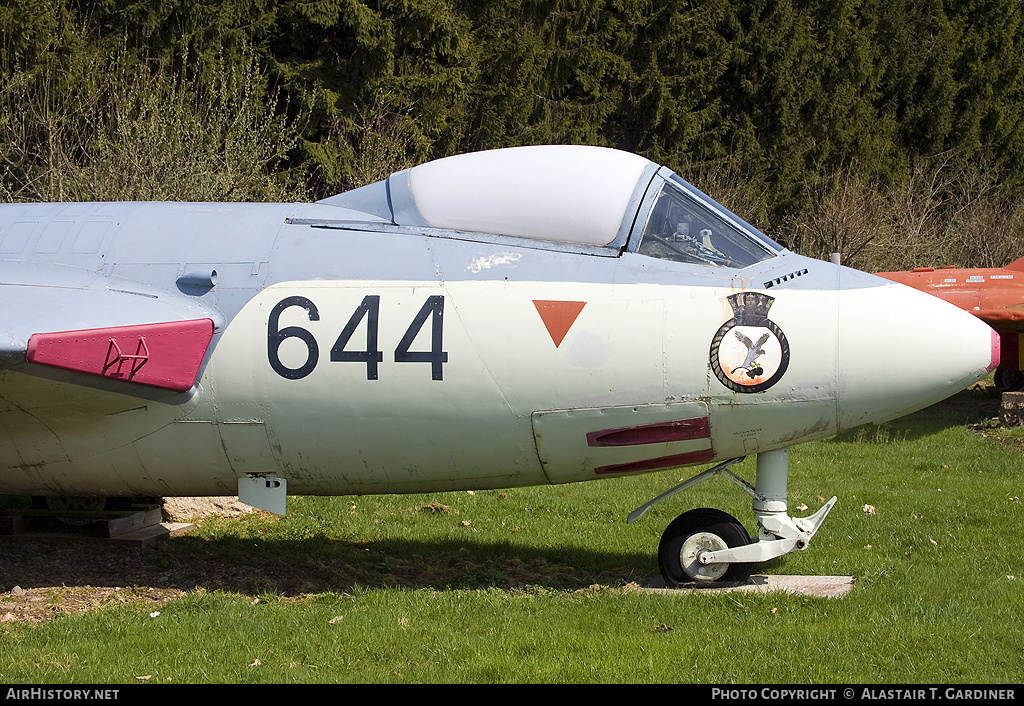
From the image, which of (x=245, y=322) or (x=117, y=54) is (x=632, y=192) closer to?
(x=245, y=322)

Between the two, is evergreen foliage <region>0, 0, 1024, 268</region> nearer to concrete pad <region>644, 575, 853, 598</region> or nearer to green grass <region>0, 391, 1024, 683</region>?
green grass <region>0, 391, 1024, 683</region>

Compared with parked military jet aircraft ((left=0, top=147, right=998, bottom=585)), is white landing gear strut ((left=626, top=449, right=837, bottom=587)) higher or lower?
lower

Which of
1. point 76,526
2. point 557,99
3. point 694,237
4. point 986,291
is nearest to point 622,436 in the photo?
point 694,237

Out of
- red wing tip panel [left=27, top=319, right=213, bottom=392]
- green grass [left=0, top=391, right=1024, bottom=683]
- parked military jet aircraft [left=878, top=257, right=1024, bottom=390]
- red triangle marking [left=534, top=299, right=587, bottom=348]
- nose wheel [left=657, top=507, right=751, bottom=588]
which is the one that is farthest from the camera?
parked military jet aircraft [left=878, top=257, right=1024, bottom=390]

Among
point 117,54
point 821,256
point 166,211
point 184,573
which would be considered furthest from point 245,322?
point 821,256

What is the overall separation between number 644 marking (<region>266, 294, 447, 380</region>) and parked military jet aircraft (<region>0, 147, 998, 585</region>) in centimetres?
1

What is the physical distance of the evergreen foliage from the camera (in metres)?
17.6

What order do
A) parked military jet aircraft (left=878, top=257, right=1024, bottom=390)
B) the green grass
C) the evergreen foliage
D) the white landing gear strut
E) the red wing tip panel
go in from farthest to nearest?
the evergreen foliage < parked military jet aircraft (left=878, top=257, right=1024, bottom=390) < the white landing gear strut < the red wing tip panel < the green grass

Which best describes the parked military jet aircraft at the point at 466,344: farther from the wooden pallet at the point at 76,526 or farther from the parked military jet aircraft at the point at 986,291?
the parked military jet aircraft at the point at 986,291

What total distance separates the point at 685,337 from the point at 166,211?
3.57 metres

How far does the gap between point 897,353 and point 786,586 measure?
6.02ft

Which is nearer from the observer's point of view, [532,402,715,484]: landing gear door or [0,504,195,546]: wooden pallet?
[532,402,715,484]: landing gear door

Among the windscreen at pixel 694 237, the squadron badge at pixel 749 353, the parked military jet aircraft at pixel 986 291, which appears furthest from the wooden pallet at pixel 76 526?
the parked military jet aircraft at pixel 986 291

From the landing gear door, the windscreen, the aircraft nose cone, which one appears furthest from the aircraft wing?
the aircraft nose cone
